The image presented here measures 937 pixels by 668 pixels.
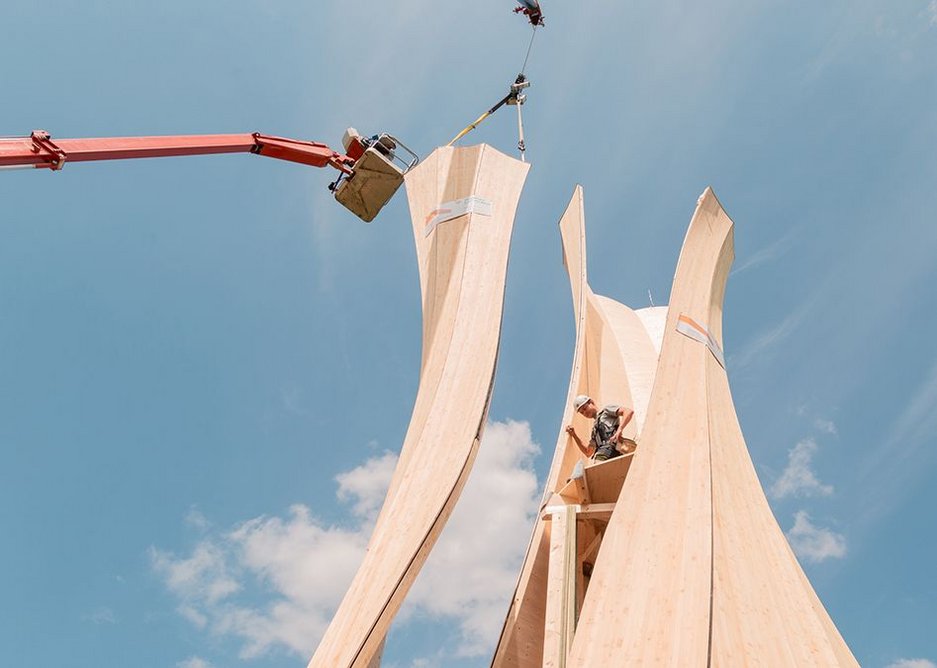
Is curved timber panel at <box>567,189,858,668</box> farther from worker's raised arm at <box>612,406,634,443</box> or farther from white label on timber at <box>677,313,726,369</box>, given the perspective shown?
worker's raised arm at <box>612,406,634,443</box>

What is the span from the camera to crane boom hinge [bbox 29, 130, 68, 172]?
659cm

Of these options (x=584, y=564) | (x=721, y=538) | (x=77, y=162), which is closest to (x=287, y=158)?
(x=77, y=162)

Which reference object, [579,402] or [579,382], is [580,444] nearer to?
[579,402]

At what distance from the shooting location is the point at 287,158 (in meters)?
11.3

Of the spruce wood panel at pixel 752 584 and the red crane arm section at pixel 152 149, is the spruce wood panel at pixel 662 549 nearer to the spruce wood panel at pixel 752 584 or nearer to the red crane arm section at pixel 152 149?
the spruce wood panel at pixel 752 584

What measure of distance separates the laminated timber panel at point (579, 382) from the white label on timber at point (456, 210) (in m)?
1.15

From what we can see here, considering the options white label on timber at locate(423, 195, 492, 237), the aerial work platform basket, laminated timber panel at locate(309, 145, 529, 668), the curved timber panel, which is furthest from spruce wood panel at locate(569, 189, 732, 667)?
the aerial work platform basket

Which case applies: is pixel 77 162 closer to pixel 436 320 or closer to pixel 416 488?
pixel 436 320

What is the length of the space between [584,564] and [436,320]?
9.21 feet

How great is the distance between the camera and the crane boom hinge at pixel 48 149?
6.59 m

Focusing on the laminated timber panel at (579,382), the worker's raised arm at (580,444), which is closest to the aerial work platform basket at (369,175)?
the laminated timber panel at (579,382)

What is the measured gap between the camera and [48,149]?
261 inches

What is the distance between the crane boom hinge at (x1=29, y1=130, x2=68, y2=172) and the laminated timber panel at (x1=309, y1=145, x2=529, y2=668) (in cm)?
379

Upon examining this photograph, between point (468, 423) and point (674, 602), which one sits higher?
point (468, 423)
